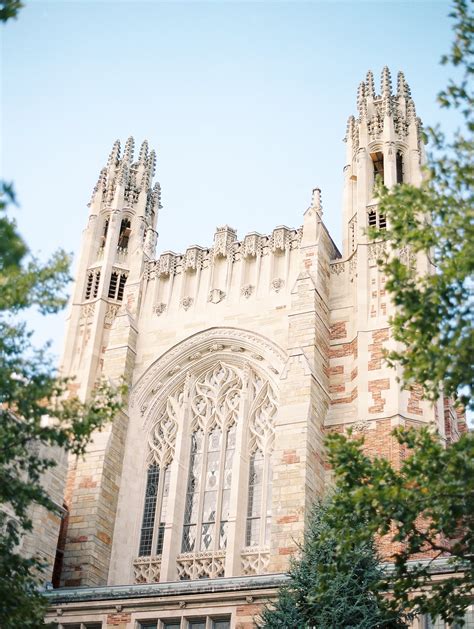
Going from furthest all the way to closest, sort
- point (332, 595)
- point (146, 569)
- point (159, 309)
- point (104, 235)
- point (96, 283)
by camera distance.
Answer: point (104, 235) → point (96, 283) → point (159, 309) → point (146, 569) → point (332, 595)

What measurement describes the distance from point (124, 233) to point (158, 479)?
33.5 feet

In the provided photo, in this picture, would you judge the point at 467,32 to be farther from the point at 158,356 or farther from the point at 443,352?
the point at 158,356

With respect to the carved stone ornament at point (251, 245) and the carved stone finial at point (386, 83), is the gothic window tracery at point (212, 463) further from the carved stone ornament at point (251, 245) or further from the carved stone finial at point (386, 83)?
the carved stone finial at point (386, 83)

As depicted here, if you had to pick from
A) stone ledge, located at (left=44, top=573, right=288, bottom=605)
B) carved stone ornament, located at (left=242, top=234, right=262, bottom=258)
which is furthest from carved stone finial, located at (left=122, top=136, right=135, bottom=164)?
stone ledge, located at (left=44, top=573, right=288, bottom=605)

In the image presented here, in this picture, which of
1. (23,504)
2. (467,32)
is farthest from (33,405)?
(467,32)

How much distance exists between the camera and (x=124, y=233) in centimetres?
3462

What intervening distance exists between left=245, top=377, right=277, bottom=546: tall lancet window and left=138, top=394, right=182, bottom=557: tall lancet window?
8.00 ft

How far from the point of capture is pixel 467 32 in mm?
15227

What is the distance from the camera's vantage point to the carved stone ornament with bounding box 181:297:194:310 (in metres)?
30.5

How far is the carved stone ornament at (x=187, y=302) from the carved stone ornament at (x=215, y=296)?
64 centimetres

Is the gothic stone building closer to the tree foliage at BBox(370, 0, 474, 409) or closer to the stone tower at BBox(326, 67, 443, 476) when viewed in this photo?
the stone tower at BBox(326, 67, 443, 476)

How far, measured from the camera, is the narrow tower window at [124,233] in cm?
3444

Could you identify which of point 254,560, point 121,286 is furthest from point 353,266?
point 254,560

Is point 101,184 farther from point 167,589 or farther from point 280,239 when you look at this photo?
point 167,589
